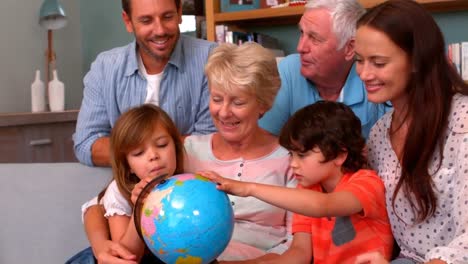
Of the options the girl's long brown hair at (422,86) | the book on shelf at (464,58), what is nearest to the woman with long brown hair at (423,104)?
the girl's long brown hair at (422,86)

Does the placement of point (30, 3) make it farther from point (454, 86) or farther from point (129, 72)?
point (454, 86)

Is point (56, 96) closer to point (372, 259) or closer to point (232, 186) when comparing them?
point (232, 186)

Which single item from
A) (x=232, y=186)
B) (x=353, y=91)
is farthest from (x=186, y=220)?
(x=353, y=91)

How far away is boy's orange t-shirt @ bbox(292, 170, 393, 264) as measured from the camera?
1.68m

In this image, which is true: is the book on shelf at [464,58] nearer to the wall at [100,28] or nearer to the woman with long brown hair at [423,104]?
the woman with long brown hair at [423,104]

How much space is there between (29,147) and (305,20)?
2173mm

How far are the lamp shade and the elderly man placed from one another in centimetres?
235

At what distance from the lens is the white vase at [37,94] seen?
4.04m

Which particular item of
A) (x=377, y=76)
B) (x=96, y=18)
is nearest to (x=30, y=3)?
(x=96, y=18)

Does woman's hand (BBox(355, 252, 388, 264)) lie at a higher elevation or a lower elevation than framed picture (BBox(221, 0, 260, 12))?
lower

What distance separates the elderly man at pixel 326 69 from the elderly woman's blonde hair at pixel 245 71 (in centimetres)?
42

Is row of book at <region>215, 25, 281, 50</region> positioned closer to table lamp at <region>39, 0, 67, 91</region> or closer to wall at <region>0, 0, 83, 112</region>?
table lamp at <region>39, 0, 67, 91</region>

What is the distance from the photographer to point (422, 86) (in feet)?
5.22

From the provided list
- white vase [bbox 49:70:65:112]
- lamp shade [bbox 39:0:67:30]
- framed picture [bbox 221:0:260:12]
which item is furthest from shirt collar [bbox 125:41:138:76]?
lamp shade [bbox 39:0:67:30]
